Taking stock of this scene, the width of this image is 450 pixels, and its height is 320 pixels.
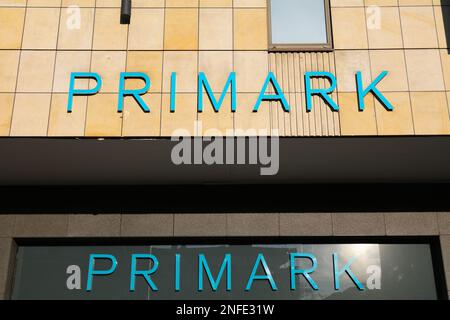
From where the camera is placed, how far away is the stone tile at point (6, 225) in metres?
11.3

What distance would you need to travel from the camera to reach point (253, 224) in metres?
11.3

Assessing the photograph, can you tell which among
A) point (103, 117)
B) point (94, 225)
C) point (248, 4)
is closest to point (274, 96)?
point (248, 4)

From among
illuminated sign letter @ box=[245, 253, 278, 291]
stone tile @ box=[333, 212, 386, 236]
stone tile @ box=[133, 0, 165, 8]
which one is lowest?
illuminated sign letter @ box=[245, 253, 278, 291]

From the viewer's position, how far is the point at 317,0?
11.2 meters

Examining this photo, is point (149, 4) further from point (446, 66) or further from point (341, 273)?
point (341, 273)

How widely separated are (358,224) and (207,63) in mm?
5234

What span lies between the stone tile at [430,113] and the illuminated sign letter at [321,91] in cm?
170

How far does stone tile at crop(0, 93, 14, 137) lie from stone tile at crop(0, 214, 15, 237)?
2.65m

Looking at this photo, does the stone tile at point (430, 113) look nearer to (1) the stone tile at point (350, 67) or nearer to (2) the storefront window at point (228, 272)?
(1) the stone tile at point (350, 67)

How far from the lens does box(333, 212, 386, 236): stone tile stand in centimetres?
1123

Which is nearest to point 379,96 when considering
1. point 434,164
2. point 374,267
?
point 434,164

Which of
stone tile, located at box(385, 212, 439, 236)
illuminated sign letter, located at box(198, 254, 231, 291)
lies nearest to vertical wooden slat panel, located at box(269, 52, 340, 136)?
stone tile, located at box(385, 212, 439, 236)

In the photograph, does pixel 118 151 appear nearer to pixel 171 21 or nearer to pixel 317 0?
pixel 171 21

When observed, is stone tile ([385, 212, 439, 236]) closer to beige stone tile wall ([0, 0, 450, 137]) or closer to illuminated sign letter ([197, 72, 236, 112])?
beige stone tile wall ([0, 0, 450, 137])
